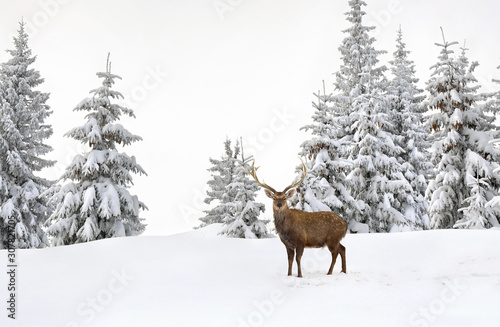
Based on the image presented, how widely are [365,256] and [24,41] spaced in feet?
77.1

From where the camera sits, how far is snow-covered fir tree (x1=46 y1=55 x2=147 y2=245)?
1555 centimetres

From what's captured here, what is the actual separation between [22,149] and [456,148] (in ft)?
78.5

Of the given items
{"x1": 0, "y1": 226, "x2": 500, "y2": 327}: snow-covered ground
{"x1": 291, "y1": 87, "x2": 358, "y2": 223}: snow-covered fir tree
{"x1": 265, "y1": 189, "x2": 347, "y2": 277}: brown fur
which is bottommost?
{"x1": 0, "y1": 226, "x2": 500, "y2": 327}: snow-covered ground

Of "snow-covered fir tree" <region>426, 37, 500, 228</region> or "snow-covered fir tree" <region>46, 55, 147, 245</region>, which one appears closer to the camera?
"snow-covered fir tree" <region>46, 55, 147, 245</region>

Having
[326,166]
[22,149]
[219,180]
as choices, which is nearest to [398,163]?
[326,166]

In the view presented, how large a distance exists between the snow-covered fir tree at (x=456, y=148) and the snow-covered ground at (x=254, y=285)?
31.3 ft

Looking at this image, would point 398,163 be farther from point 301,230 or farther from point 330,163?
point 301,230

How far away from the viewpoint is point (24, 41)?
2300 cm

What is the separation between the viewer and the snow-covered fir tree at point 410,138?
2417 centimetres

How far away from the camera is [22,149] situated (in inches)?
870

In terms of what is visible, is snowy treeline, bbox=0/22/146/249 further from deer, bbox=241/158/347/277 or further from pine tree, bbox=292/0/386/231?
deer, bbox=241/158/347/277

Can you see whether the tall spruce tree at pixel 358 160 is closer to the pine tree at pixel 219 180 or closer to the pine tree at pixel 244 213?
the pine tree at pixel 244 213

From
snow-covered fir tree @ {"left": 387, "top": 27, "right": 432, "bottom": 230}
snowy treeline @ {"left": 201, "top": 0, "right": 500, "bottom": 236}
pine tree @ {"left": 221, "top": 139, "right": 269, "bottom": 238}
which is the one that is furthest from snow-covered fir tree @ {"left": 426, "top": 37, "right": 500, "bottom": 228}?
pine tree @ {"left": 221, "top": 139, "right": 269, "bottom": 238}

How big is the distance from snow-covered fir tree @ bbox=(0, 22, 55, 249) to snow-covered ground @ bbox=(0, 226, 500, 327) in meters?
12.4
